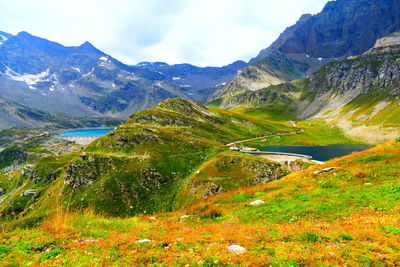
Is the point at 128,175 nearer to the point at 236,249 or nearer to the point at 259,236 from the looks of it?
A: the point at 259,236

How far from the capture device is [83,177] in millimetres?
81625

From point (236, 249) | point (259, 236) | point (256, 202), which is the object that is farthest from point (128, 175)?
point (236, 249)

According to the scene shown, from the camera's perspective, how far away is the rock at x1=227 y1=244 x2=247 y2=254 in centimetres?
1100

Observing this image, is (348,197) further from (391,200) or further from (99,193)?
(99,193)

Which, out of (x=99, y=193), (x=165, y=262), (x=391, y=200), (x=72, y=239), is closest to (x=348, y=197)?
(x=391, y=200)

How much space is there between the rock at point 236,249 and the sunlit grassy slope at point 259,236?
0.27m

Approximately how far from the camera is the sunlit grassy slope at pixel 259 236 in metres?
10.3

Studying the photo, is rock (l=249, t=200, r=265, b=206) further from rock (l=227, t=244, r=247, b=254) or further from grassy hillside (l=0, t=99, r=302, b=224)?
grassy hillside (l=0, t=99, r=302, b=224)

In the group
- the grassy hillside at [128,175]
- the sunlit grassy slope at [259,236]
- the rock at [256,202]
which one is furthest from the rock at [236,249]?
the grassy hillside at [128,175]

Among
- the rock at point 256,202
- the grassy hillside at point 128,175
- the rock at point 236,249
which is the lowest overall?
the grassy hillside at point 128,175

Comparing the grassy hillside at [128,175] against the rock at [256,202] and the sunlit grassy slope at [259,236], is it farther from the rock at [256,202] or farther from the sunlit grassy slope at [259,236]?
the sunlit grassy slope at [259,236]

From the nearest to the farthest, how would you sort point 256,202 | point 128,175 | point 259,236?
1. point 259,236
2. point 256,202
3. point 128,175

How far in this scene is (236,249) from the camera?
37.0 ft

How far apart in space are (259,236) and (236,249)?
7.47ft
